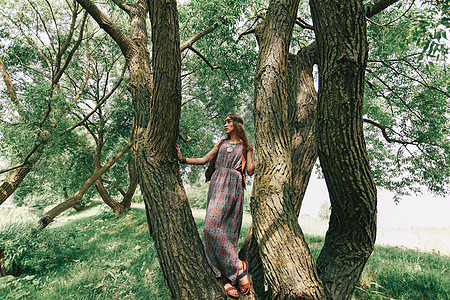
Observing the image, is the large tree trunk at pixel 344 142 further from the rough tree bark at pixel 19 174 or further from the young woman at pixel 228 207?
the rough tree bark at pixel 19 174

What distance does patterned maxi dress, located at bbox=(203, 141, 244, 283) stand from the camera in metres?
2.46

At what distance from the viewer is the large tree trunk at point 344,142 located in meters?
1.99

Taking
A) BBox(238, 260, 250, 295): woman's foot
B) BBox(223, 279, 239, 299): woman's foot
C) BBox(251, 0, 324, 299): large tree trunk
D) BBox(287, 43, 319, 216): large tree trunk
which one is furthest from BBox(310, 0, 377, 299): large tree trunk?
BBox(223, 279, 239, 299): woman's foot

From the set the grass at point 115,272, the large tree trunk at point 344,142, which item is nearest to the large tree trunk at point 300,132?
the large tree trunk at point 344,142

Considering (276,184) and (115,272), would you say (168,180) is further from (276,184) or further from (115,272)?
(115,272)

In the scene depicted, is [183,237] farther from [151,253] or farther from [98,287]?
[151,253]

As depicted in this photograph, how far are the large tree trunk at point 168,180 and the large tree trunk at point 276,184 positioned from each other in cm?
61

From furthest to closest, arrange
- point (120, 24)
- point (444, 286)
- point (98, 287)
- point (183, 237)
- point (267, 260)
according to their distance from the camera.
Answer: point (120, 24), point (98, 287), point (444, 286), point (183, 237), point (267, 260)

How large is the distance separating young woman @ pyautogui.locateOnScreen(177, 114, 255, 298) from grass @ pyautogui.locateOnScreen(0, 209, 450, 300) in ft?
5.84

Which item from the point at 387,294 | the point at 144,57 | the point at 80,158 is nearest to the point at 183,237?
the point at 144,57

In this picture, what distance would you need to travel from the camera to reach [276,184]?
2371 mm

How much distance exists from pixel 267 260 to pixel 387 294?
2.73 meters

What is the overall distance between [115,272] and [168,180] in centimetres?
317

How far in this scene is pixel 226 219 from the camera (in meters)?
2.74
